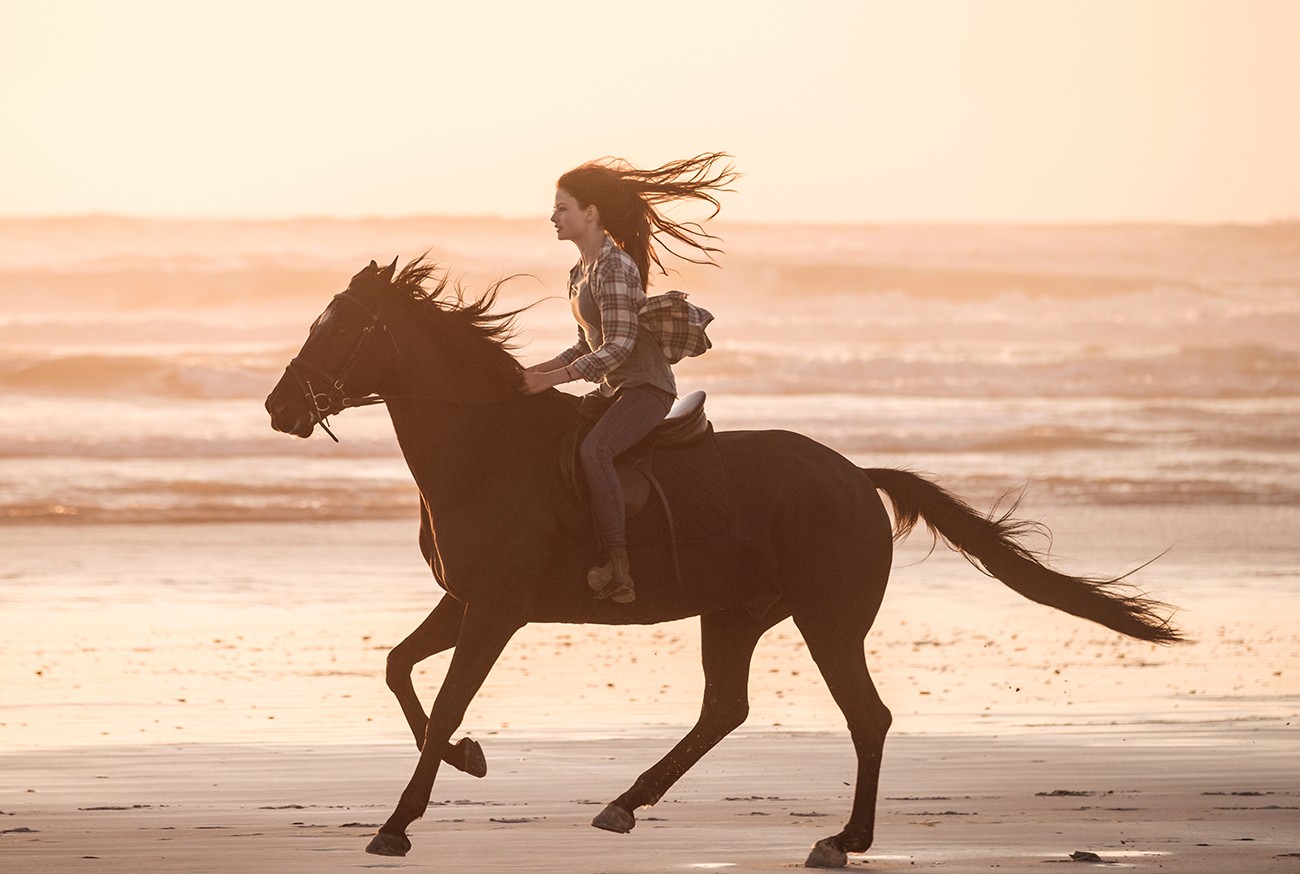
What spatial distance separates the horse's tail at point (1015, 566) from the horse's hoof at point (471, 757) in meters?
2.13

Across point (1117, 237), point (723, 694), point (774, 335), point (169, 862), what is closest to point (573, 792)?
point (723, 694)

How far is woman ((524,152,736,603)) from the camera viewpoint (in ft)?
24.6

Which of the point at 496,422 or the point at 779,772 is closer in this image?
Result: the point at 496,422

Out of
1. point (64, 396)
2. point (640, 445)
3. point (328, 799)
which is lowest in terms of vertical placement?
point (64, 396)

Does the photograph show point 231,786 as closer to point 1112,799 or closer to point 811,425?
point 1112,799

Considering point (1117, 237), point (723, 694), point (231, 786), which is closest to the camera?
point (723, 694)

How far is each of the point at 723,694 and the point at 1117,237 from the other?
6166 cm

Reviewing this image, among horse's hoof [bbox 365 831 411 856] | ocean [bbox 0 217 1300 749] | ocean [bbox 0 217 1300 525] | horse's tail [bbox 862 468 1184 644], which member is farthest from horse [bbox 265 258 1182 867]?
ocean [bbox 0 217 1300 749]

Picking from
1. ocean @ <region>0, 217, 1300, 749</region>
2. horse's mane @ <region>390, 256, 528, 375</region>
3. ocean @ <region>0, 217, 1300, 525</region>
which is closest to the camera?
horse's mane @ <region>390, 256, 528, 375</region>

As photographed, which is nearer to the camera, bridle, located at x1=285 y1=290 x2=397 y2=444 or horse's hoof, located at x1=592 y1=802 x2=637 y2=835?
bridle, located at x1=285 y1=290 x2=397 y2=444

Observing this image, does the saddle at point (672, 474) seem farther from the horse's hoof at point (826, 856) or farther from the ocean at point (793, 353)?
the horse's hoof at point (826, 856)

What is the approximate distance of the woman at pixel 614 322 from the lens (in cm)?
750

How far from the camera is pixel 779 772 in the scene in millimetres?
9203

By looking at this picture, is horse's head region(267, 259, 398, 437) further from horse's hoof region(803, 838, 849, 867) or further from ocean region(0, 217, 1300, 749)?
horse's hoof region(803, 838, 849, 867)
